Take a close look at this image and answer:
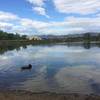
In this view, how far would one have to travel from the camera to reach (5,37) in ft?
602

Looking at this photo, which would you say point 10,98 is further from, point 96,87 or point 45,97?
point 96,87

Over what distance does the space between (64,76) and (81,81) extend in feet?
11.3

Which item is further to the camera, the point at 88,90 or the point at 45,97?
the point at 88,90

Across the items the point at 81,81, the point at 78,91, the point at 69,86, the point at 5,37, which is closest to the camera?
the point at 78,91

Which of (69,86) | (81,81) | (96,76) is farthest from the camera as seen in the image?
(96,76)

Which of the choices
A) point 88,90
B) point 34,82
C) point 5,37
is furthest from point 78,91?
point 5,37

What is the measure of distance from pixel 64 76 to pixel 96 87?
665 cm

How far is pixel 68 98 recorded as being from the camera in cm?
1634

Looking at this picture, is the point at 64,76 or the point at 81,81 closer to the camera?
the point at 81,81

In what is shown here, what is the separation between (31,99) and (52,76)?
42.1ft

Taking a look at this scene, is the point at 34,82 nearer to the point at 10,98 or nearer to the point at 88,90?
the point at 88,90

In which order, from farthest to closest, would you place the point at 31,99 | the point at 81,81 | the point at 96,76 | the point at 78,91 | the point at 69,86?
the point at 96,76 < the point at 81,81 < the point at 69,86 < the point at 78,91 < the point at 31,99

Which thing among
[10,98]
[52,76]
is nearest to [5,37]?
[52,76]

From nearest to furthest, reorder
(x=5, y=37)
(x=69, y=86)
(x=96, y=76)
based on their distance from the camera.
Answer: (x=69, y=86) < (x=96, y=76) < (x=5, y=37)
